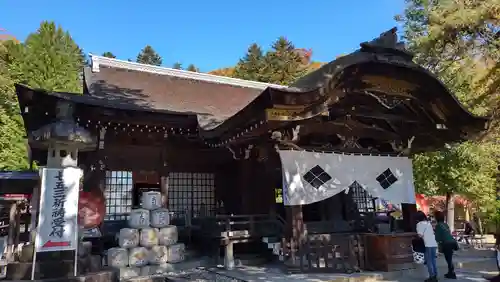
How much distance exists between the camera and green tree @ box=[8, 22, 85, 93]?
890 inches

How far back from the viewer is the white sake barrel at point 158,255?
24.0 ft

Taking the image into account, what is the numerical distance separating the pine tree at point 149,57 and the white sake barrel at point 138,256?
42270 millimetres

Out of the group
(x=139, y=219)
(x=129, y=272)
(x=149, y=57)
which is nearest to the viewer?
(x=129, y=272)

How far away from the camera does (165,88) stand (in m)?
11.8

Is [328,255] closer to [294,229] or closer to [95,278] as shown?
[294,229]

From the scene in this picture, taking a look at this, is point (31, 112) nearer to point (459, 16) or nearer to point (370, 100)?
point (370, 100)

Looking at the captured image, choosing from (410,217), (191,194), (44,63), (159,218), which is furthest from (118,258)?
(44,63)

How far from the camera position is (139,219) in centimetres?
750

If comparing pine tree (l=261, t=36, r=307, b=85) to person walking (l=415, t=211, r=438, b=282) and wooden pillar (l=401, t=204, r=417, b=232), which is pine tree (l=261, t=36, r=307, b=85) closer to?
wooden pillar (l=401, t=204, r=417, b=232)

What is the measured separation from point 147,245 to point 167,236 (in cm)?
46

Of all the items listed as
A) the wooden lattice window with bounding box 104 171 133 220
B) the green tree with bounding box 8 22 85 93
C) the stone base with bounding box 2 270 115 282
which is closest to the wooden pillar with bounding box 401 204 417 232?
the stone base with bounding box 2 270 115 282

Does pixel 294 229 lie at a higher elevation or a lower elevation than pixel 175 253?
higher

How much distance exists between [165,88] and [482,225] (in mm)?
18348

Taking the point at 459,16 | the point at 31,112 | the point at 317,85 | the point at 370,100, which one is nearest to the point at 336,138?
the point at 370,100
